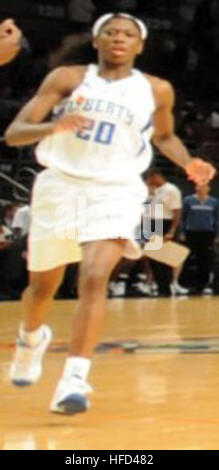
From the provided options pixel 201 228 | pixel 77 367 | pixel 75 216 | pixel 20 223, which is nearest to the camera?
pixel 77 367

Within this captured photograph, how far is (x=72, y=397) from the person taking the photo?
4.65 meters

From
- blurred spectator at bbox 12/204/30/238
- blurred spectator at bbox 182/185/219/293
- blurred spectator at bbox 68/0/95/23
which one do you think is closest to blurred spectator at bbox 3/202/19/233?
blurred spectator at bbox 12/204/30/238

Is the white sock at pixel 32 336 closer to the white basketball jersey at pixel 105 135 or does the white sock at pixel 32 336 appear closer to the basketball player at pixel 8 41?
the white basketball jersey at pixel 105 135

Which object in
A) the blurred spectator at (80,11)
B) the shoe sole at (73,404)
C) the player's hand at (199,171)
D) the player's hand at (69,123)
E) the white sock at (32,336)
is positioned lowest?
the shoe sole at (73,404)

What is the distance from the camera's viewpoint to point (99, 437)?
4.32 metres

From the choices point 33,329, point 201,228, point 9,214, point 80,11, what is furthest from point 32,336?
point 80,11

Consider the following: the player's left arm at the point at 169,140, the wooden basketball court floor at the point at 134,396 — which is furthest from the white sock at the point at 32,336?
the player's left arm at the point at 169,140

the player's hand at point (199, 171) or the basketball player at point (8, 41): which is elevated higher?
the basketball player at point (8, 41)

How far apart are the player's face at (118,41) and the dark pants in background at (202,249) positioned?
32.4 feet

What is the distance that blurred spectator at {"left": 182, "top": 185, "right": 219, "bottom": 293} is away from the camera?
1468 centimetres

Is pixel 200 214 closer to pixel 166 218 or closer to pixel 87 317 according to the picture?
pixel 166 218

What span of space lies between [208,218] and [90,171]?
9783mm

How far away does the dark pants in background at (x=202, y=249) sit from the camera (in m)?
14.9

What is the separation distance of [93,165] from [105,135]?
0.48 feet
